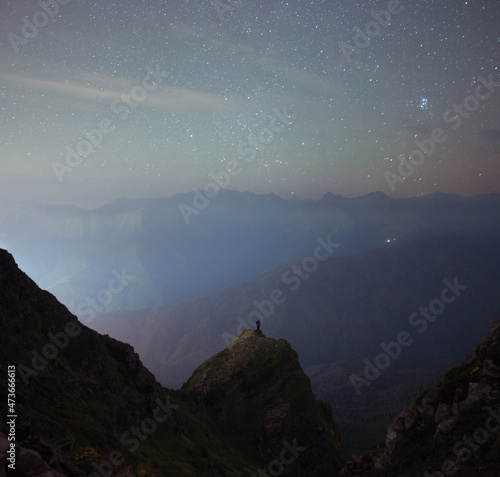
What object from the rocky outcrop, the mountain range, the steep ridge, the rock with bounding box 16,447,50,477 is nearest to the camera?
the rock with bounding box 16,447,50,477

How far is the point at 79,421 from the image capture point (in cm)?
2586

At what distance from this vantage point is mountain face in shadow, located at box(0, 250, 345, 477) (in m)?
20.2

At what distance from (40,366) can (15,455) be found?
19148 millimetres

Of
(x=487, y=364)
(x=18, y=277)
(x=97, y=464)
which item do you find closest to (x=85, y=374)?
(x=18, y=277)

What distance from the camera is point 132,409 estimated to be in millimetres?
40531

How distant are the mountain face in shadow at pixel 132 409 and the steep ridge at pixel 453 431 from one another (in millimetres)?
20357

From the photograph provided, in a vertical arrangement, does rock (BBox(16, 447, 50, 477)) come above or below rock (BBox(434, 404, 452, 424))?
above

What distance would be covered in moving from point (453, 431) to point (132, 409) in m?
32.9

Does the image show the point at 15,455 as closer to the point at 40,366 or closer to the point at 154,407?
the point at 40,366

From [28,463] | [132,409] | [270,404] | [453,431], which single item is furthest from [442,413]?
[270,404]

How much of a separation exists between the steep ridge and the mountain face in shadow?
66.8 ft

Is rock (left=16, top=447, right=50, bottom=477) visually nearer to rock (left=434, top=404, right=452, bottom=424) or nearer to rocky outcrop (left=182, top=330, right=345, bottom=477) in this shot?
rock (left=434, top=404, right=452, bottom=424)

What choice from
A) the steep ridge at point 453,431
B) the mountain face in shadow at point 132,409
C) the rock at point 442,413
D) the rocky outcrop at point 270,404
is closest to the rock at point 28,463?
the mountain face in shadow at point 132,409

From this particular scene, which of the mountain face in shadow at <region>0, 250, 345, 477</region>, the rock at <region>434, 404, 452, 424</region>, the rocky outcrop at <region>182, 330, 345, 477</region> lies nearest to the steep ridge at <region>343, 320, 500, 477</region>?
the rock at <region>434, 404, 452, 424</region>
